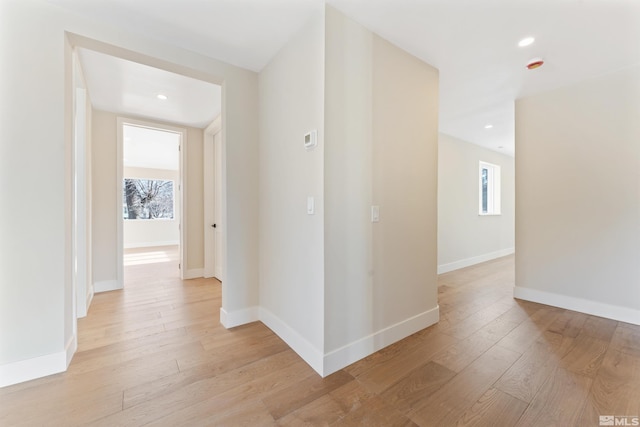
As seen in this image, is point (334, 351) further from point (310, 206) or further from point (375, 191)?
point (375, 191)

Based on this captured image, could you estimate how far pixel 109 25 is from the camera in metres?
1.87

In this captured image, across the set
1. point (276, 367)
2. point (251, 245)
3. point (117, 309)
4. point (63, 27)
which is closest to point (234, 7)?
point (63, 27)

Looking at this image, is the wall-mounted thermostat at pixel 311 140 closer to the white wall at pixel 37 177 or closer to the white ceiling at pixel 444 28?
the white ceiling at pixel 444 28

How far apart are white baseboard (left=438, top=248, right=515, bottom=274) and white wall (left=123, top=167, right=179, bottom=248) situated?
23.2 feet

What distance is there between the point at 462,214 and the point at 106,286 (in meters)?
5.95

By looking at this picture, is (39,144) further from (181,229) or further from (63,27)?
(181,229)

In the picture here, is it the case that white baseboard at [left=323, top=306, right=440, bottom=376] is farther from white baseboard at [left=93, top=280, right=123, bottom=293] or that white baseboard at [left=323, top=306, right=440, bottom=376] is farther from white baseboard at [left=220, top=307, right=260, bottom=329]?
white baseboard at [left=93, top=280, right=123, bottom=293]

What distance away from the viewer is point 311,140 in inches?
69.9

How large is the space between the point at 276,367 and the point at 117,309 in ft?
7.25

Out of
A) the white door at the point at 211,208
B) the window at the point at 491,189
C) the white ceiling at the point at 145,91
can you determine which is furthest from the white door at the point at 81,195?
the window at the point at 491,189

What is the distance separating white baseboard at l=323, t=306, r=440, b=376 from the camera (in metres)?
1.73

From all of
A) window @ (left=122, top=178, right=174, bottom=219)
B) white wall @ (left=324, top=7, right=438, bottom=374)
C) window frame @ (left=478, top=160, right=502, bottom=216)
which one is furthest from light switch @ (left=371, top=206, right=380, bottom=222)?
window @ (left=122, top=178, right=174, bottom=219)

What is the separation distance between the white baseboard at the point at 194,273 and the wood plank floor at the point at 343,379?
58.1 inches

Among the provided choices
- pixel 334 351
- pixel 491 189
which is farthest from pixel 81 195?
pixel 491 189
